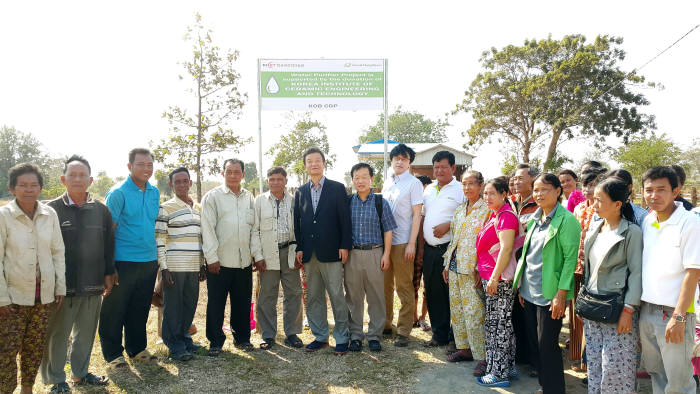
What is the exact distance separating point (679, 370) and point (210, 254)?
12.7 feet

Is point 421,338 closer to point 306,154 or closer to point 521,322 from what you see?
point 521,322

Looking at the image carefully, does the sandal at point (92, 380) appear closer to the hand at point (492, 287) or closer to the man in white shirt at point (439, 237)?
the man in white shirt at point (439, 237)

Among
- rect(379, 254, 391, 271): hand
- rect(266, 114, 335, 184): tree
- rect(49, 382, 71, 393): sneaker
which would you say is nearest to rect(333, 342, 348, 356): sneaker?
rect(379, 254, 391, 271): hand

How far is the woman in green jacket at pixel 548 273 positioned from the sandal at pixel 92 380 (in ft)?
12.0

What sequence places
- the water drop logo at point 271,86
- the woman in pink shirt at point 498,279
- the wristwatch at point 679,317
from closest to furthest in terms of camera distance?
1. the wristwatch at point 679,317
2. the woman in pink shirt at point 498,279
3. the water drop logo at point 271,86

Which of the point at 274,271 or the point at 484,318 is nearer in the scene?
the point at 484,318

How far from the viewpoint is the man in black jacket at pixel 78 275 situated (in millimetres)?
3547

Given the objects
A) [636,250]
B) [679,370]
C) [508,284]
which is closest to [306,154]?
[508,284]

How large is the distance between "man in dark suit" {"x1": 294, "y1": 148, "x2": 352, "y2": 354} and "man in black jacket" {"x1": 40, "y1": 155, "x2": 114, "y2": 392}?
6.03 ft

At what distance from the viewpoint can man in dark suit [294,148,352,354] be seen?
4387 mm

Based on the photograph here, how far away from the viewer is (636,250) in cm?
270

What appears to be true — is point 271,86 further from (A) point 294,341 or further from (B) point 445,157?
(A) point 294,341

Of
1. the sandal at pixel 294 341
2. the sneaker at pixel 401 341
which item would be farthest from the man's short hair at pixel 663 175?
the sandal at pixel 294 341

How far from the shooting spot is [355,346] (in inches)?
177
